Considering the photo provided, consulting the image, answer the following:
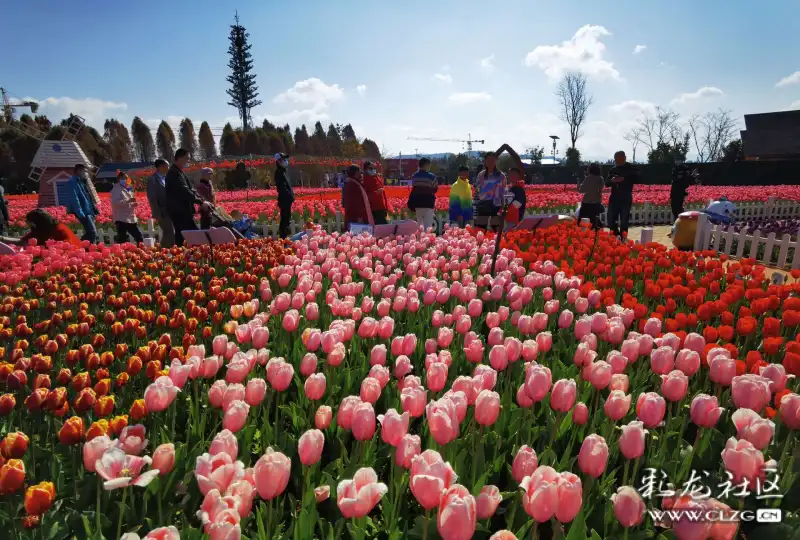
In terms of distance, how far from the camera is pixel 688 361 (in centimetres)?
242

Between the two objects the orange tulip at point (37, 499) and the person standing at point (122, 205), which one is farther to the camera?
the person standing at point (122, 205)

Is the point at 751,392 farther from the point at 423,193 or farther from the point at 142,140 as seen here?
the point at 142,140

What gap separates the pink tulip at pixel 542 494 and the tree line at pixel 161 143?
73.1 feet

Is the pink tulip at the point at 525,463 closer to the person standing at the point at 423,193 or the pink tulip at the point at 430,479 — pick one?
the pink tulip at the point at 430,479

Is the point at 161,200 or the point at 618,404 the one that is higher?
the point at 161,200

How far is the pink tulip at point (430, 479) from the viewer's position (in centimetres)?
128

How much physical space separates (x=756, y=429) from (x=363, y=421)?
1320 millimetres

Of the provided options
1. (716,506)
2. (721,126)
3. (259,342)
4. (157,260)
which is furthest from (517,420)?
(721,126)

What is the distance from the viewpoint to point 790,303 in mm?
3475

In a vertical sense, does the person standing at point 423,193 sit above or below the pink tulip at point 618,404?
above

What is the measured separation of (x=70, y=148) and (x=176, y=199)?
30947 millimetres

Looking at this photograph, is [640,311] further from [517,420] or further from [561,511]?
[561,511]

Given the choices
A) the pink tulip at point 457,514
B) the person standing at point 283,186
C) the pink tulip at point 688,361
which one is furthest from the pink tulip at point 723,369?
the person standing at point 283,186

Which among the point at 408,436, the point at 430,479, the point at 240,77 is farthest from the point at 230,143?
the point at 430,479
